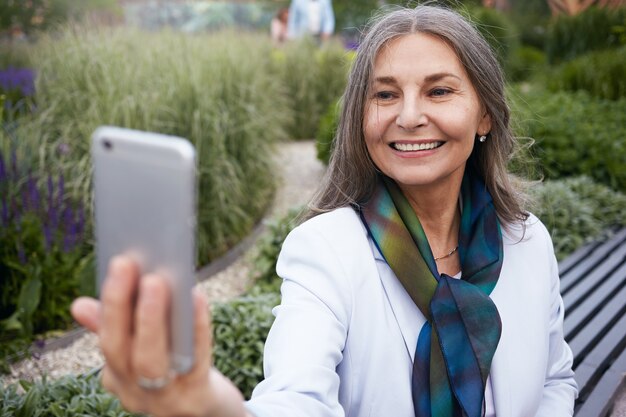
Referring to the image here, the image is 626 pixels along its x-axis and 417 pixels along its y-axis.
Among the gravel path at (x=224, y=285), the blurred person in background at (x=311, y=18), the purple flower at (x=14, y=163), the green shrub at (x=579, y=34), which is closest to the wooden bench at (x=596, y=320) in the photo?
the gravel path at (x=224, y=285)

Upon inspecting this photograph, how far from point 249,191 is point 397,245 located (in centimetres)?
415

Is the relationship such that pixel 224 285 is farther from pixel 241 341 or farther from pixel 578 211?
pixel 578 211

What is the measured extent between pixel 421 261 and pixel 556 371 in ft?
2.18

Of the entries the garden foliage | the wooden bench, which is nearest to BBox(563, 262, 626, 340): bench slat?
the wooden bench

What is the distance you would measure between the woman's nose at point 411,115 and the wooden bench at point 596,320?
149 cm

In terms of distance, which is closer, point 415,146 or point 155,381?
point 155,381

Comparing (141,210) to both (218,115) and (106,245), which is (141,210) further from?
(218,115)

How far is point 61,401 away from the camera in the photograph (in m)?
2.63

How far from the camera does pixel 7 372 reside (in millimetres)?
3441

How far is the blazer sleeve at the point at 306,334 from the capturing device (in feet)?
4.53

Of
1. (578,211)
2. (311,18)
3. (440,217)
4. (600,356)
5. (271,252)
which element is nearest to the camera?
(440,217)

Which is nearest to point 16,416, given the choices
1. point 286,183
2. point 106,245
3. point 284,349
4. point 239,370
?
point 239,370

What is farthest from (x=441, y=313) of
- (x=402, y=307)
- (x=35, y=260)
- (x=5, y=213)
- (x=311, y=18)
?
(x=311, y=18)

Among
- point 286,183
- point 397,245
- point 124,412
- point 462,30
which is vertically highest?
point 462,30
